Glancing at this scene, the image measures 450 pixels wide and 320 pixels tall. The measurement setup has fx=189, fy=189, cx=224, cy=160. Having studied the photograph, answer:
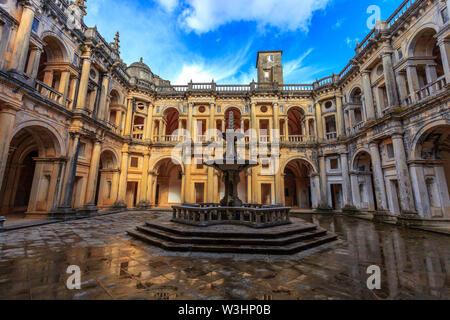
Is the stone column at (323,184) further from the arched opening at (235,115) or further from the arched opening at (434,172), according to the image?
the arched opening at (235,115)

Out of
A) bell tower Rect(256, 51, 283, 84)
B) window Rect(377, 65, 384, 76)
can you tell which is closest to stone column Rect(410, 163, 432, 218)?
window Rect(377, 65, 384, 76)

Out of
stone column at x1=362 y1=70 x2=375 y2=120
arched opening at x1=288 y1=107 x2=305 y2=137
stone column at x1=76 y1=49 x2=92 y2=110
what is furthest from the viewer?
arched opening at x1=288 y1=107 x2=305 y2=137

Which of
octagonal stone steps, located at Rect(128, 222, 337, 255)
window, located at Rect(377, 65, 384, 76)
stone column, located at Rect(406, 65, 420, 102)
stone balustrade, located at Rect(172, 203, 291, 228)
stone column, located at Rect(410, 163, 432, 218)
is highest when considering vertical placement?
window, located at Rect(377, 65, 384, 76)

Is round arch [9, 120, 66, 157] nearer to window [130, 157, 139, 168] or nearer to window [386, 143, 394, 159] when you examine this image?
window [130, 157, 139, 168]

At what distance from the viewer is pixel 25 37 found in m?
9.67

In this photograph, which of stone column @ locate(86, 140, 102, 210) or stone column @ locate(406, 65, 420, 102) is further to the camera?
stone column @ locate(86, 140, 102, 210)

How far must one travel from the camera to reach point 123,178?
722 inches

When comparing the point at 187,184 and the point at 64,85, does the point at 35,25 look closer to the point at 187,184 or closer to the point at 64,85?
the point at 64,85

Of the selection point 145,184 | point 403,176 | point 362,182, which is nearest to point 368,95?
point 403,176

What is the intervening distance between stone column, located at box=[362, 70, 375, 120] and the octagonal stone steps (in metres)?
11.9

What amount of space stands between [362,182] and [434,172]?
5.73 m

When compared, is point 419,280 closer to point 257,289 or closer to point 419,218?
point 257,289

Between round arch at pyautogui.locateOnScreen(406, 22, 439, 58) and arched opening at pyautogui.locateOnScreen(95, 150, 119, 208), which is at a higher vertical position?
round arch at pyautogui.locateOnScreen(406, 22, 439, 58)

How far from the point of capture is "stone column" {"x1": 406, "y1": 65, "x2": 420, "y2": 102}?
11.4 m
